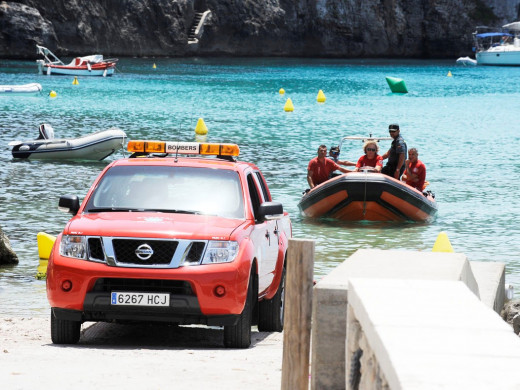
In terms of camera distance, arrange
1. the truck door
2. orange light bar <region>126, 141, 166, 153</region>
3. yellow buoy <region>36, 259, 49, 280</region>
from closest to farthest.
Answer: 1. the truck door
2. orange light bar <region>126, 141, 166, 153</region>
3. yellow buoy <region>36, 259, 49, 280</region>

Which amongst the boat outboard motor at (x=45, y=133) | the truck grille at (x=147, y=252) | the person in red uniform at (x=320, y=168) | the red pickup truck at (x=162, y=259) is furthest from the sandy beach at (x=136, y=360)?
the boat outboard motor at (x=45, y=133)

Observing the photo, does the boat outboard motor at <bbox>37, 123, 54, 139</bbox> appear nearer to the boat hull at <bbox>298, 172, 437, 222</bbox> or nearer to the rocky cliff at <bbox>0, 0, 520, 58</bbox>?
the boat hull at <bbox>298, 172, 437, 222</bbox>

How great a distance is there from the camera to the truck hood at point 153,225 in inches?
331

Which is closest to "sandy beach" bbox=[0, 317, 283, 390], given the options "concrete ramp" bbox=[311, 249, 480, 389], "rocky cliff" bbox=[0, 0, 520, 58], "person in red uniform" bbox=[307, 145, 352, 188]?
"concrete ramp" bbox=[311, 249, 480, 389]

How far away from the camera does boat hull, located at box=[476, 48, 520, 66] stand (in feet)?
376

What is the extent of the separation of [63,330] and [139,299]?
2.93 ft

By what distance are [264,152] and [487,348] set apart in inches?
1112

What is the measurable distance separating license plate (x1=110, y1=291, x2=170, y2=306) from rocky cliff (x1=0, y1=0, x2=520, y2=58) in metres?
95.2

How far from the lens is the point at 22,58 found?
100938 mm

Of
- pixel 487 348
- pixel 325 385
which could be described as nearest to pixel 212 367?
pixel 325 385

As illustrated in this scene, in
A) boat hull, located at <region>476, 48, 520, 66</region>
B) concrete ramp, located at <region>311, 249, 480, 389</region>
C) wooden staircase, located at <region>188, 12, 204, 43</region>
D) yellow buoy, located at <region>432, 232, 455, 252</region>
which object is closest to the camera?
concrete ramp, located at <region>311, 249, 480, 389</region>

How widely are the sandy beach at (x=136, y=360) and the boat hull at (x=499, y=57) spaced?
109408mm

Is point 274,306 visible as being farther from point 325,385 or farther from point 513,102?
point 513,102

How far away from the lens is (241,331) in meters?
8.53
